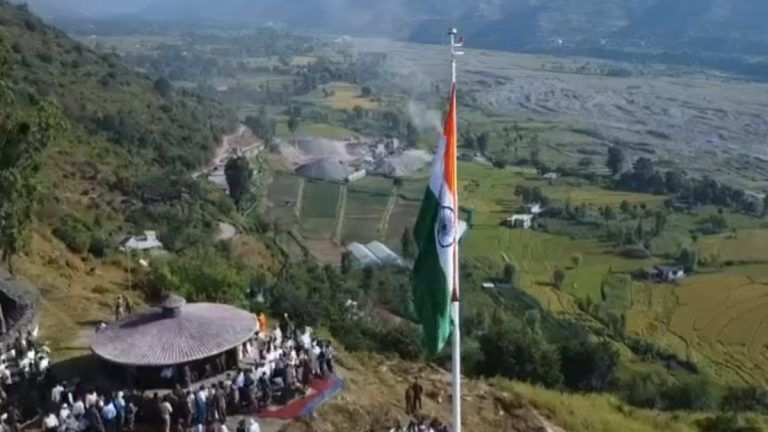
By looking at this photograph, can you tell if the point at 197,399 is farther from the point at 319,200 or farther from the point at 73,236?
the point at 319,200

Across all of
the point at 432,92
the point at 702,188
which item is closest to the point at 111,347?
the point at 702,188

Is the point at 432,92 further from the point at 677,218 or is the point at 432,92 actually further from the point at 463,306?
the point at 463,306

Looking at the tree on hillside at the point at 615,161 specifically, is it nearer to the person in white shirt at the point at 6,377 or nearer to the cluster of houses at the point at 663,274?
the cluster of houses at the point at 663,274

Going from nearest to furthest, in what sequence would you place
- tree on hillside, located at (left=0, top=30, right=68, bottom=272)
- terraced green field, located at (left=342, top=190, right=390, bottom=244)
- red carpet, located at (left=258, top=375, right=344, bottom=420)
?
red carpet, located at (left=258, top=375, right=344, bottom=420)
tree on hillside, located at (left=0, top=30, right=68, bottom=272)
terraced green field, located at (left=342, top=190, right=390, bottom=244)

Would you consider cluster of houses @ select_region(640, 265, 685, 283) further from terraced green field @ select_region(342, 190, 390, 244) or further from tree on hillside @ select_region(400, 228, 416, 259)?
terraced green field @ select_region(342, 190, 390, 244)

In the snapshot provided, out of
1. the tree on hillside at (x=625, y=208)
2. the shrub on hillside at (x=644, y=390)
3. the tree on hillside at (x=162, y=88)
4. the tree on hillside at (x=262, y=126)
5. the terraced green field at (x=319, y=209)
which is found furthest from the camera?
the tree on hillside at (x=262, y=126)

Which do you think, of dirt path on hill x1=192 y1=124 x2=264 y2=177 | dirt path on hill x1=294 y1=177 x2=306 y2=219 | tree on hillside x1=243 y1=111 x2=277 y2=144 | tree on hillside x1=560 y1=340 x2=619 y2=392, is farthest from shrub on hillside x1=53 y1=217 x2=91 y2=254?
tree on hillside x1=243 y1=111 x2=277 y2=144

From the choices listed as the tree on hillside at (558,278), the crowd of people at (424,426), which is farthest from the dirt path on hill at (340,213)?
the crowd of people at (424,426)

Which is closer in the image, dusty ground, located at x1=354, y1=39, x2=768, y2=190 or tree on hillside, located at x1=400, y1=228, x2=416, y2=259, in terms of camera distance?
tree on hillside, located at x1=400, y1=228, x2=416, y2=259
